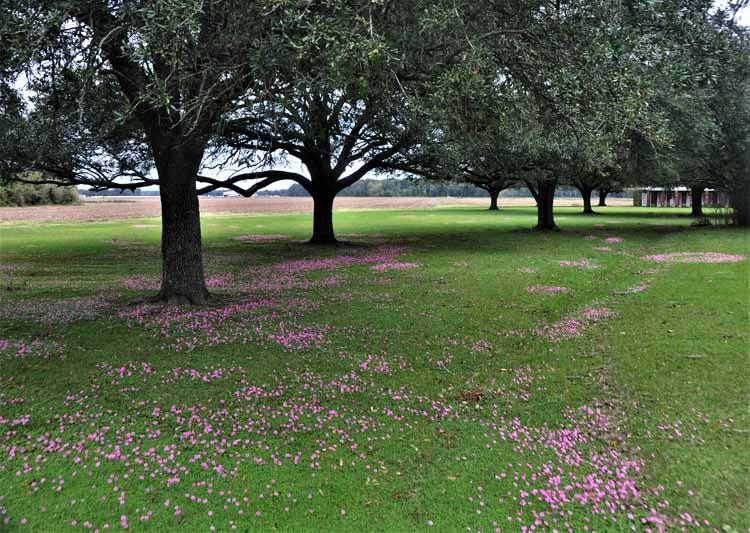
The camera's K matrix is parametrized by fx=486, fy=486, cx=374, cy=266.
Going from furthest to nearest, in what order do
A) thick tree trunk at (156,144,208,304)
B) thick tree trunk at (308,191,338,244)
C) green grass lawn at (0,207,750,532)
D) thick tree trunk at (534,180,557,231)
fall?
thick tree trunk at (534,180,557,231), thick tree trunk at (308,191,338,244), thick tree trunk at (156,144,208,304), green grass lawn at (0,207,750,532)

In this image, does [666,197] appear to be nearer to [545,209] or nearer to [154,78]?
[545,209]

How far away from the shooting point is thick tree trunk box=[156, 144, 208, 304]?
1197 cm

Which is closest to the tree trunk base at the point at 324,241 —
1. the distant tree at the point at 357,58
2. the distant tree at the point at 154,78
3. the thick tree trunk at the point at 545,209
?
the distant tree at the point at 154,78

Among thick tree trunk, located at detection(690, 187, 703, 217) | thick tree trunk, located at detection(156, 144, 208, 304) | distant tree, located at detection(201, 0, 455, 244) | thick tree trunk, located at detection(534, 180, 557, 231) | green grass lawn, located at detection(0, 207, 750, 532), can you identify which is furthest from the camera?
thick tree trunk, located at detection(690, 187, 703, 217)

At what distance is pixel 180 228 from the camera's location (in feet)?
40.1

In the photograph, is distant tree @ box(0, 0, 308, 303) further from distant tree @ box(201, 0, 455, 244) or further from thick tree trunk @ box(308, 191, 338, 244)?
thick tree trunk @ box(308, 191, 338, 244)

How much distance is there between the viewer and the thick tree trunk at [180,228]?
1197 cm

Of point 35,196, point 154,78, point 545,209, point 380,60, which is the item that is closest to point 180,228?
point 154,78

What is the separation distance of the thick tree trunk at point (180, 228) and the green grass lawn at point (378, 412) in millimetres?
746

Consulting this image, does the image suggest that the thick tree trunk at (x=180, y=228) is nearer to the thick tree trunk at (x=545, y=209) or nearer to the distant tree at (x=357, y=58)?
the distant tree at (x=357, y=58)

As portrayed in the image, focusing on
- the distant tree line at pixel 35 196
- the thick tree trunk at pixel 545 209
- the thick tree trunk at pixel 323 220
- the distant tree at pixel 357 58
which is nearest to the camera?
the distant tree at pixel 357 58

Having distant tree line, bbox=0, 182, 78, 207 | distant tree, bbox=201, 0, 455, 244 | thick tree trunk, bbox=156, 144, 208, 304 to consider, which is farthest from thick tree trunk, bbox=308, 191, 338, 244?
distant tree line, bbox=0, 182, 78, 207

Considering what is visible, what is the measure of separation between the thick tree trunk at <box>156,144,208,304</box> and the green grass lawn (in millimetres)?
746

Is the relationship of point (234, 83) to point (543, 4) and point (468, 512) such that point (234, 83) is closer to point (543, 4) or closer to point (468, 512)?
point (543, 4)
